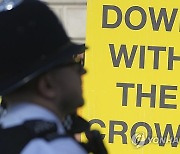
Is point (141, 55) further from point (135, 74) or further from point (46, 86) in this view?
point (46, 86)

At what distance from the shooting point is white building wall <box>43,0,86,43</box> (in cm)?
464

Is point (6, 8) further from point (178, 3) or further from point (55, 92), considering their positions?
point (178, 3)

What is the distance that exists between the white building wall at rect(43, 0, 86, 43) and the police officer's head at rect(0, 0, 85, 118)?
3254 millimetres

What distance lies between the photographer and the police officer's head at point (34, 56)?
4.42ft

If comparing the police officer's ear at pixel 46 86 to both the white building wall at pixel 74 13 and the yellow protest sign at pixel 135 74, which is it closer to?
the yellow protest sign at pixel 135 74

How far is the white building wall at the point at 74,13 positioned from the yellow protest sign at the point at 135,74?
0.22 meters

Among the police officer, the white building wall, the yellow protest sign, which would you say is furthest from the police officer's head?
the white building wall

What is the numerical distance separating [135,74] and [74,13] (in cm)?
75

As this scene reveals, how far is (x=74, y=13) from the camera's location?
4.66 meters

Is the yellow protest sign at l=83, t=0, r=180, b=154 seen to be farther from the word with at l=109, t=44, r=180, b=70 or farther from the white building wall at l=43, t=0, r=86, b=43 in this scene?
the white building wall at l=43, t=0, r=86, b=43

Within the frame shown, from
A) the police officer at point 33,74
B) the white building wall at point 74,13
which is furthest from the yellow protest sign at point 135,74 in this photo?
the police officer at point 33,74

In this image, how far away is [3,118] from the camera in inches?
56.6

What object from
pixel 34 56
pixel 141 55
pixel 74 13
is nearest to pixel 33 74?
pixel 34 56

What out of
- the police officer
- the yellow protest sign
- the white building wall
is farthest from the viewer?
the white building wall
